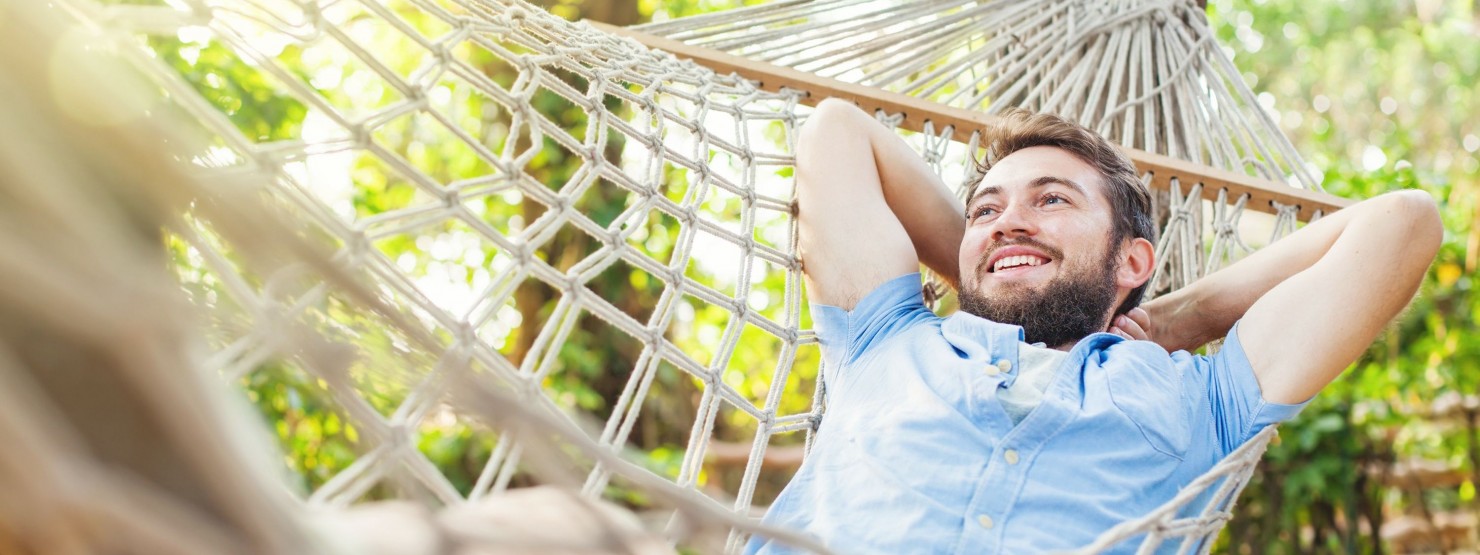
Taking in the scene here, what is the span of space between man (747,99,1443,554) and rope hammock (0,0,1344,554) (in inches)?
2.6

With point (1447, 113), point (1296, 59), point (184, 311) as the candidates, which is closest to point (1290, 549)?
point (184, 311)

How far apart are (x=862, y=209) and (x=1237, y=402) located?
18.9 inches

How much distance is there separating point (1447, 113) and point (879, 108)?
1003cm

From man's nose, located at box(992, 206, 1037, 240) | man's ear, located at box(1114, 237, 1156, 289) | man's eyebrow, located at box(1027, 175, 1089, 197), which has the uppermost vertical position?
man's eyebrow, located at box(1027, 175, 1089, 197)

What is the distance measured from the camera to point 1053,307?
1.39 meters

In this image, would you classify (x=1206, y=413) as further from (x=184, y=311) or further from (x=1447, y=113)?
(x=1447, y=113)

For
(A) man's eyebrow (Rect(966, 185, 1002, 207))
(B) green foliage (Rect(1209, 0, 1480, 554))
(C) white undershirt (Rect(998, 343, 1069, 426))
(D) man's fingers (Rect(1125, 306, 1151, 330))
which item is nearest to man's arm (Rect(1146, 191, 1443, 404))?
(D) man's fingers (Rect(1125, 306, 1151, 330))

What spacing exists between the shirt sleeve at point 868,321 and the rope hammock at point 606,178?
0.04 m

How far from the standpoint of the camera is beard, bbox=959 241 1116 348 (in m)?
1.39

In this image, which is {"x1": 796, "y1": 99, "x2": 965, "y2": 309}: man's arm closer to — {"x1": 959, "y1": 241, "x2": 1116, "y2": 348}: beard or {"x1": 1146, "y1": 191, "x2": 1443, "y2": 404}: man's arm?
{"x1": 959, "y1": 241, "x2": 1116, "y2": 348}: beard

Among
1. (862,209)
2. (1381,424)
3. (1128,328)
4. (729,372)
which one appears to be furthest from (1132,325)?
(729,372)

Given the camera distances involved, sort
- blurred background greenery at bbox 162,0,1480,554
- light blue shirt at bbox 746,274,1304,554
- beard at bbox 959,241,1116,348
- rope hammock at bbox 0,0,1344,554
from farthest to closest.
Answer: blurred background greenery at bbox 162,0,1480,554 < beard at bbox 959,241,1116,348 < light blue shirt at bbox 746,274,1304,554 < rope hammock at bbox 0,0,1344,554

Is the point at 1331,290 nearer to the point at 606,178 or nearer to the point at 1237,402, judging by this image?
the point at 1237,402

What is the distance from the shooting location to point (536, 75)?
1367 mm
